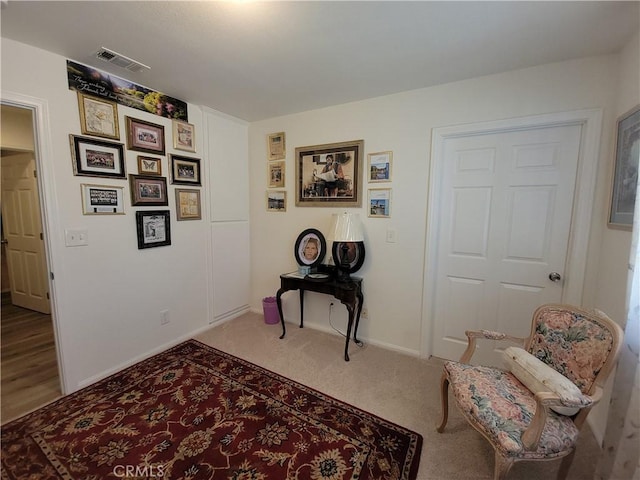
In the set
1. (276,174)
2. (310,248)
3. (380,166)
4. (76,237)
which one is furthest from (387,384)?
(76,237)

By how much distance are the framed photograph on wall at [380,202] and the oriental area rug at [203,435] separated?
1.64 metres

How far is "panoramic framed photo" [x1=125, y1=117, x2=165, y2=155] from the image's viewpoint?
7.59 ft

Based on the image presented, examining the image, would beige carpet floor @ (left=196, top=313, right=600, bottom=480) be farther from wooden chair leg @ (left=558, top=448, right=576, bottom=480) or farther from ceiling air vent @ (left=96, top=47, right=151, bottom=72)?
ceiling air vent @ (left=96, top=47, right=151, bottom=72)

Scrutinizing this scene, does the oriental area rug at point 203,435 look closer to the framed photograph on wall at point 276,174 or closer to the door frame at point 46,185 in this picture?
the door frame at point 46,185

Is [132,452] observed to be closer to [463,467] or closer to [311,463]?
[311,463]

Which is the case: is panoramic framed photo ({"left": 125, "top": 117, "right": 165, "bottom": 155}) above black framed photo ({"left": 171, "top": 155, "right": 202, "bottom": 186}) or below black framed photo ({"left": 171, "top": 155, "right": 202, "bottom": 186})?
above

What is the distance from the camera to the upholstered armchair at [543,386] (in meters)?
1.15

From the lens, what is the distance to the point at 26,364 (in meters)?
2.37

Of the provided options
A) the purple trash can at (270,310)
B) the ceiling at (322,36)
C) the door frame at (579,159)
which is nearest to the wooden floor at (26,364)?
the purple trash can at (270,310)

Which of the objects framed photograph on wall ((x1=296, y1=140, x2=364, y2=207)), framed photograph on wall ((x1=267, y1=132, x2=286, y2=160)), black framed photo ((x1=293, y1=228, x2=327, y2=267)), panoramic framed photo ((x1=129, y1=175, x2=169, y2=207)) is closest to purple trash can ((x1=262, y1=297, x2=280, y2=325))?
black framed photo ((x1=293, y1=228, x2=327, y2=267))

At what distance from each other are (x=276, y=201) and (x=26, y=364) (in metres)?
2.71

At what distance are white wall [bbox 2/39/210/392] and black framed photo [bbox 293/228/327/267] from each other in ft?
3.67

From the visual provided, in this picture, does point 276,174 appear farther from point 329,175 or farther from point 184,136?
point 184,136

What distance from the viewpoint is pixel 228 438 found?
5.39 feet
